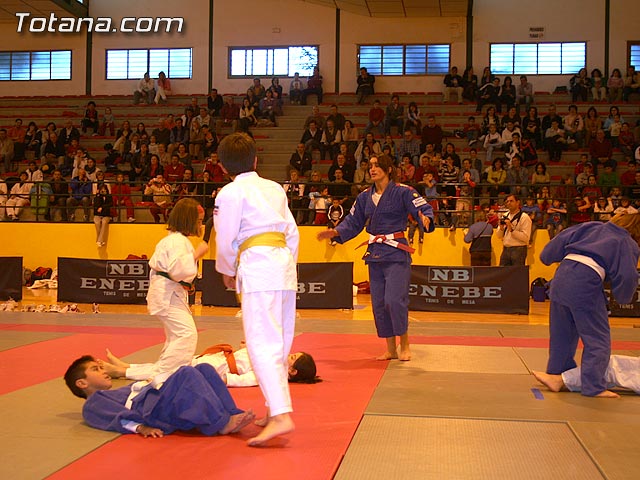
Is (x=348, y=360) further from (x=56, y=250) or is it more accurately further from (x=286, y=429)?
(x=56, y=250)

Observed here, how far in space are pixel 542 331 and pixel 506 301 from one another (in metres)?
2.45

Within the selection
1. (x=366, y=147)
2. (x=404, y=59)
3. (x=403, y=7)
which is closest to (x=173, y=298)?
(x=366, y=147)

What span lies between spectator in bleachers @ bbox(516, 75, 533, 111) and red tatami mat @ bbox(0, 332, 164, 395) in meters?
14.2

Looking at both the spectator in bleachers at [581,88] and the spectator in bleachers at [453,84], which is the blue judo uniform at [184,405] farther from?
the spectator in bleachers at [581,88]

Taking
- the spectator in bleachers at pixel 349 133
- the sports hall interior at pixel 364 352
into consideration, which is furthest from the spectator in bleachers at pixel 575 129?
the spectator in bleachers at pixel 349 133

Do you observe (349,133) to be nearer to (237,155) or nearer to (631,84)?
(631,84)

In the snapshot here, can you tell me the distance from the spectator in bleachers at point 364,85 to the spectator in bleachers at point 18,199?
934 cm

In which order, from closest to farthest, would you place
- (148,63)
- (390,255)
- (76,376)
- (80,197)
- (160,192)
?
1. (76,376)
2. (390,255)
3. (160,192)
4. (80,197)
5. (148,63)

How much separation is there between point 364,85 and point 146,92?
6740mm

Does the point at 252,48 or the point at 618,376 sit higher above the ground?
the point at 252,48

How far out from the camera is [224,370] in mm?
5309

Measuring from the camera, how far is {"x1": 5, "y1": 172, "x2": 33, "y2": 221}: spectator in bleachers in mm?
15914

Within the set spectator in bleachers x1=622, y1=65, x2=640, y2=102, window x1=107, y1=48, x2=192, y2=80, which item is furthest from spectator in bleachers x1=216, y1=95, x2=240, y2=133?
spectator in bleachers x1=622, y1=65, x2=640, y2=102

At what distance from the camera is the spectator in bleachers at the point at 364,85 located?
21000 mm
